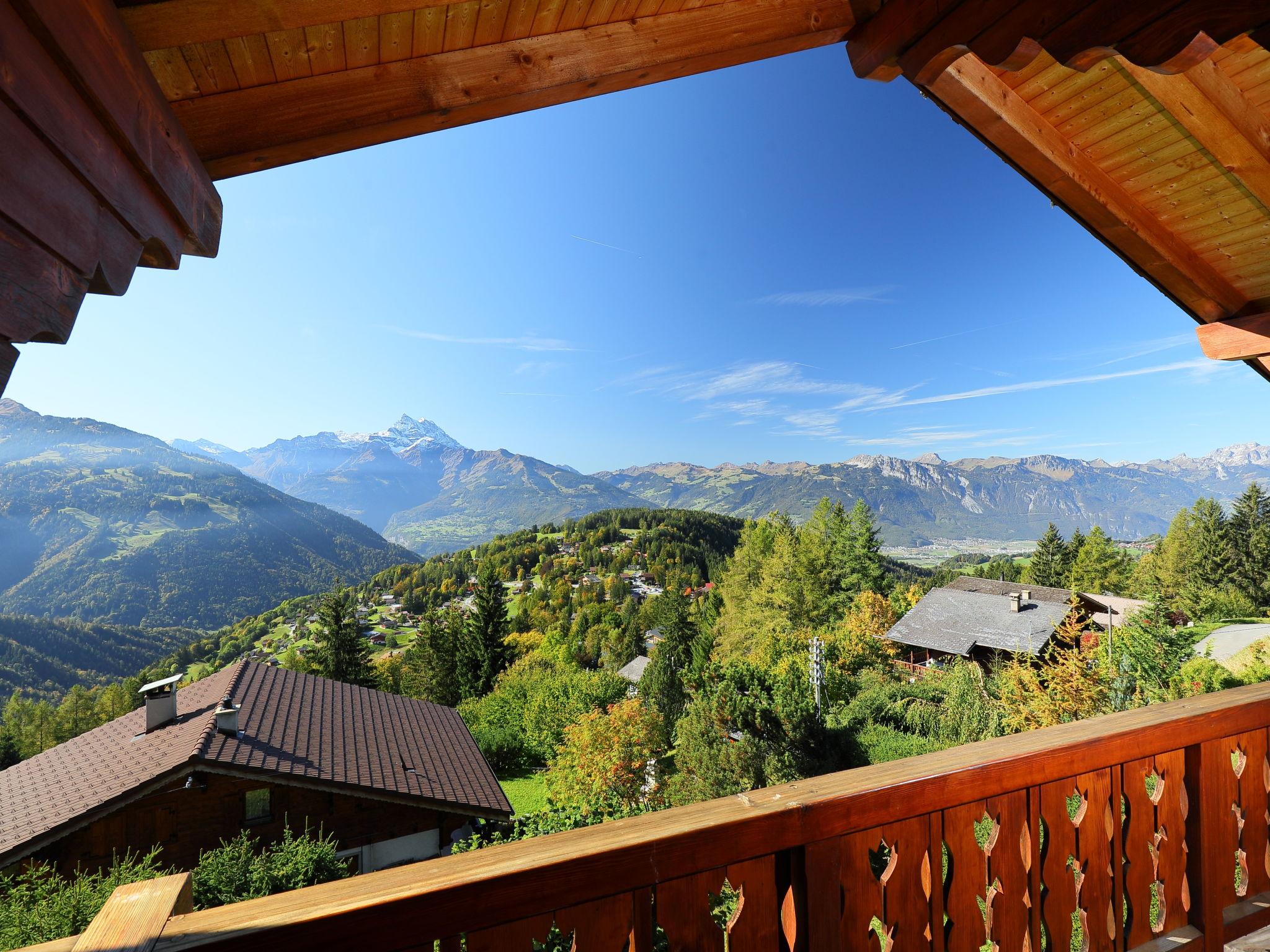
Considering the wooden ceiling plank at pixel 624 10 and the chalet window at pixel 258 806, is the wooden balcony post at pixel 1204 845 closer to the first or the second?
the wooden ceiling plank at pixel 624 10

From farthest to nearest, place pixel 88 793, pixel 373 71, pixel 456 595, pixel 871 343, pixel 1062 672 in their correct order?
pixel 871 343
pixel 456 595
pixel 1062 672
pixel 88 793
pixel 373 71

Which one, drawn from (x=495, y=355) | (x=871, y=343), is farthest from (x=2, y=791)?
(x=495, y=355)

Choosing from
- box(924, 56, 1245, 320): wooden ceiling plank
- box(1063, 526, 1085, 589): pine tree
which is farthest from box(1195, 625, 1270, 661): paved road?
box(924, 56, 1245, 320): wooden ceiling plank

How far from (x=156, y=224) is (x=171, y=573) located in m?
126

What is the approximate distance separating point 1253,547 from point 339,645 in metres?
45.4

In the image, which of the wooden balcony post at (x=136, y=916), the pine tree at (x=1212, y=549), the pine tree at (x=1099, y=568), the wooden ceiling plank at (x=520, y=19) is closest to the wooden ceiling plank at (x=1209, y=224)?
the wooden ceiling plank at (x=520, y=19)

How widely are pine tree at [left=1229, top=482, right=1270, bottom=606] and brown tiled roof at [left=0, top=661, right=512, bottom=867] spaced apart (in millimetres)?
35236

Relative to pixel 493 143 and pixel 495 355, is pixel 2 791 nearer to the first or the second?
pixel 493 143

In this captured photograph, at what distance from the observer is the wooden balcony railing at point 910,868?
→ 713 millimetres

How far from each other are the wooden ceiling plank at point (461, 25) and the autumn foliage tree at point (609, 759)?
17.0 m

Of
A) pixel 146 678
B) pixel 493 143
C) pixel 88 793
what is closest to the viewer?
pixel 88 793

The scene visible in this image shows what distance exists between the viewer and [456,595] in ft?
193

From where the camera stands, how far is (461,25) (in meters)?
1.10

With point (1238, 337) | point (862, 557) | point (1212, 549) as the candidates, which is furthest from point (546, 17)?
point (1212, 549)
